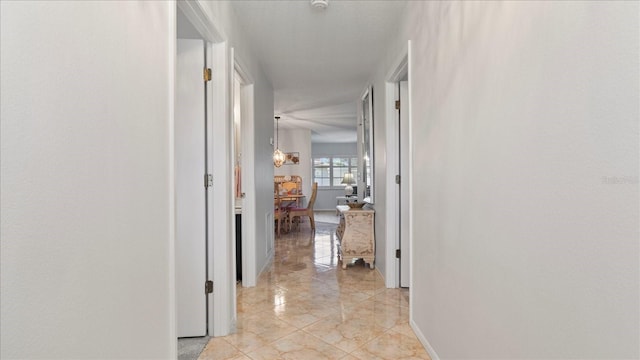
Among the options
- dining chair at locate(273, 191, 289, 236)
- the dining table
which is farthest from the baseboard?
the dining table

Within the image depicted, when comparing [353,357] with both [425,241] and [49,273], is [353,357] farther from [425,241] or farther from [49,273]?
[49,273]

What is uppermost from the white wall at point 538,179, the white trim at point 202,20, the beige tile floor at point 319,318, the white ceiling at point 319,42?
the white ceiling at point 319,42

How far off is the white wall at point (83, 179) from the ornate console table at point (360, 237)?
2.88m

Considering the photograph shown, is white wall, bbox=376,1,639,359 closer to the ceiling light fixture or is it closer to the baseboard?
the baseboard

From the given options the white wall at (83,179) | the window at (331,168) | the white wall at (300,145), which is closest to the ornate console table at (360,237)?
the white wall at (83,179)

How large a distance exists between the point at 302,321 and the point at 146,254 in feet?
5.34

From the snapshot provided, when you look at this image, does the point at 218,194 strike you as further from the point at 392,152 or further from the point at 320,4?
the point at 392,152

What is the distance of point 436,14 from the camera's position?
6.37 ft

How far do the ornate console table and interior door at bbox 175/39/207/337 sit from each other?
2120 mm

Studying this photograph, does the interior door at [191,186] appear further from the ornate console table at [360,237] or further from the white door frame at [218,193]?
the ornate console table at [360,237]

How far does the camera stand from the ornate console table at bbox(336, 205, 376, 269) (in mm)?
4145

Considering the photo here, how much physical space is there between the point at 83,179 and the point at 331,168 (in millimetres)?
10716

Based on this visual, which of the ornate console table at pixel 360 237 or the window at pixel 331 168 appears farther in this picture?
the window at pixel 331 168

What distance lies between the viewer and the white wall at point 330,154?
37.6 feet
